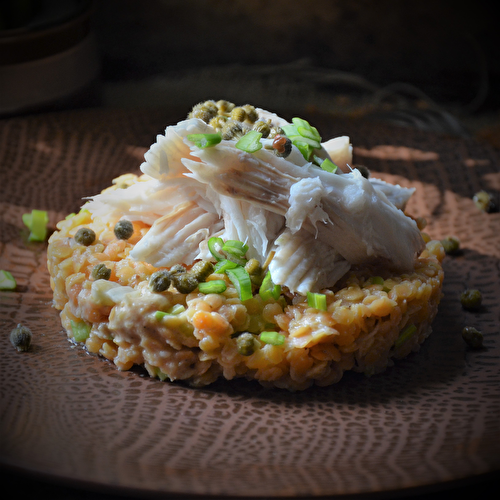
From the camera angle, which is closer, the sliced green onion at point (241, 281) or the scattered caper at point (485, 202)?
the sliced green onion at point (241, 281)

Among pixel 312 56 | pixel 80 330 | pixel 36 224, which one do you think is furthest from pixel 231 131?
pixel 312 56

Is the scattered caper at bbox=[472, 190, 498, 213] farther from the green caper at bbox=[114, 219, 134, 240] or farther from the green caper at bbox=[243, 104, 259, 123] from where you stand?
the green caper at bbox=[114, 219, 134, 240]

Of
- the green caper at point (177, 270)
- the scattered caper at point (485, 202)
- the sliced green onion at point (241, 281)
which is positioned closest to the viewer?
the sliced green onion at point (241, 281)

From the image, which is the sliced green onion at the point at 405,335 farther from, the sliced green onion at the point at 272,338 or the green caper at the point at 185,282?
the green caper at the point at 185,282

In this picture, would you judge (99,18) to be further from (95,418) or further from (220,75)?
(95,418)

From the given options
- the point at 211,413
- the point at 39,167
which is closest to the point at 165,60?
the point at 39,167

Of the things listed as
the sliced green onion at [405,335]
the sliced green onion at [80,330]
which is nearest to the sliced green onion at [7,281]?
the sliced green onion at [80,330]
